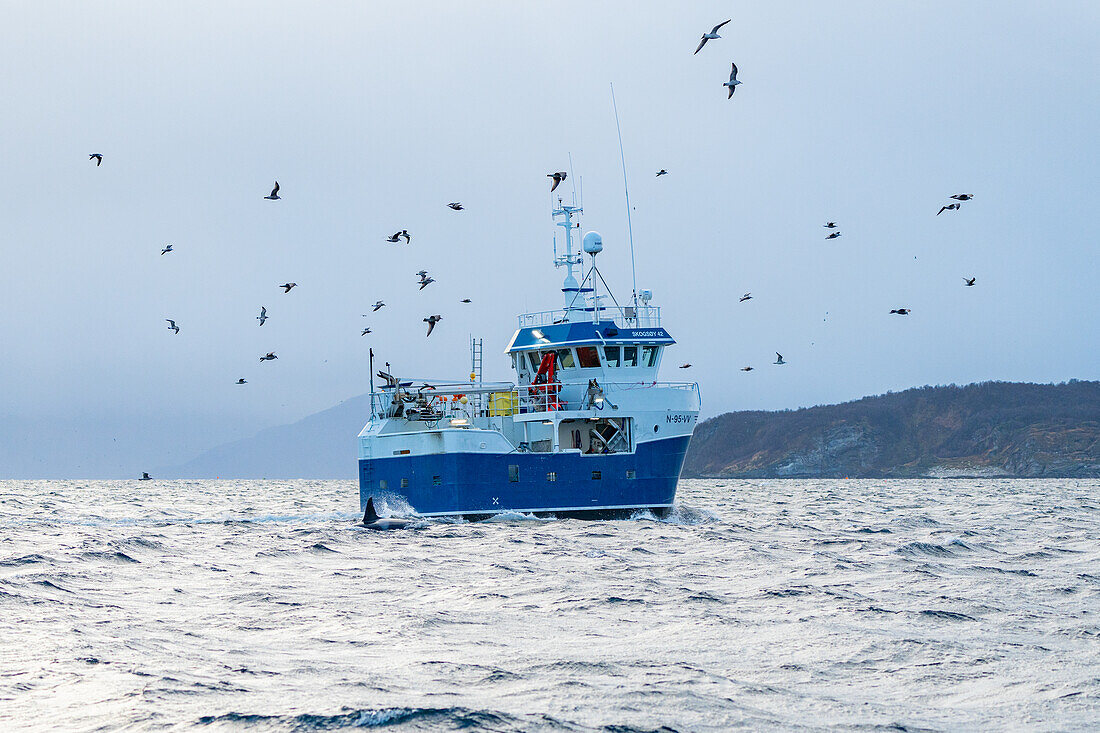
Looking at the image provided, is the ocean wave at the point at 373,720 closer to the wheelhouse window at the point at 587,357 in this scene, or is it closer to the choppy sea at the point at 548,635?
the choppy sea at the point at 548,635

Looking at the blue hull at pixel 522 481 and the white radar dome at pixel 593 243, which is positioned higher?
the white radar dome at pixel 593 243

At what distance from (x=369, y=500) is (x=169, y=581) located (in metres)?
16.3

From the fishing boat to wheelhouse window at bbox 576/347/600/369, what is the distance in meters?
0.04

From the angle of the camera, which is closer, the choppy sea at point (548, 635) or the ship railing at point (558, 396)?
the choppy sea at point (548, 635)

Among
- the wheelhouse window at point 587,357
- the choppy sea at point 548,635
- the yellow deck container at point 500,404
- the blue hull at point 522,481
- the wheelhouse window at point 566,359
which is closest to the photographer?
the choppy sea at point 548,635

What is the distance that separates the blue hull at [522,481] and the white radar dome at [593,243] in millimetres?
10154

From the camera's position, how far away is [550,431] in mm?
43312

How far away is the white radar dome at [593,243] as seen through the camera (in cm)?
4978

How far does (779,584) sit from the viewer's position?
78.1 feet

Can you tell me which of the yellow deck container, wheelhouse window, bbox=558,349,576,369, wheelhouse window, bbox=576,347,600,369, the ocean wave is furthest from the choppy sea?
wheelhouse window, bbox=558,349,576,369

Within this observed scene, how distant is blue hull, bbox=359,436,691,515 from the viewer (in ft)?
132

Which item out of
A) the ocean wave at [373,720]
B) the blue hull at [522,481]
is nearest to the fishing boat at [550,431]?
the blue hull at [522,481]

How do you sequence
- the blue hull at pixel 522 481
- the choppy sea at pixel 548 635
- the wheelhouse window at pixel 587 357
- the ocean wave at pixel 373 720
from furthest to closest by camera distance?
1. the wheelhouse window at pixel 587 357
2. the blue hull at pixel 522 481
3. the choppy sea at pixel 548 635
4. the ocean wave at pixel 373 720

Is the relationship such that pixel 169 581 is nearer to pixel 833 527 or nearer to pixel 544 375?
pixel 544 375
